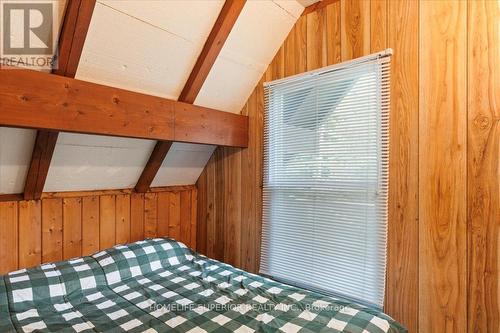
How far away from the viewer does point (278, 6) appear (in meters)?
2.02

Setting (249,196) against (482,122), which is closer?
(482,122)

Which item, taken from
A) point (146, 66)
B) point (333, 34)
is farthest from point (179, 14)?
point (333, 34)

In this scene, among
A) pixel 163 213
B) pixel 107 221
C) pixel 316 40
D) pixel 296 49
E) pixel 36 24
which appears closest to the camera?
pixel 36 24

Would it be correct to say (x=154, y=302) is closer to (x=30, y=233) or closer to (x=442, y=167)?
(x=30, y=233)

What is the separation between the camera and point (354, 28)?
190 centimetres

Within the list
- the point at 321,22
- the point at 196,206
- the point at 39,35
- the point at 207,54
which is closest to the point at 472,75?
the point at 321,22

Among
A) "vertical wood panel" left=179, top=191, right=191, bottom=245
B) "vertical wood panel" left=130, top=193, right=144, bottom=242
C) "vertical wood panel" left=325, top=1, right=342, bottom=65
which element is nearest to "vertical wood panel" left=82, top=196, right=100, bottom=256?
"vertical wood panel" left=130, top=193, right=144, bottom=242

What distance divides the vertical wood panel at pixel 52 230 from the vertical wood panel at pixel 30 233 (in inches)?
1.1

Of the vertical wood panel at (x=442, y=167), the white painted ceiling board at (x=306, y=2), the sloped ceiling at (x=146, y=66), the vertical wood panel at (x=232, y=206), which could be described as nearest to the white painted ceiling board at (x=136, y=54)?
the sloped ceiling at (x=146, y=66)

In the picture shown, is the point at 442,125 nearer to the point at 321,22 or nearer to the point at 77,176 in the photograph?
the point at 321,22

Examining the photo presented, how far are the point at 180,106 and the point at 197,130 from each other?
210 millimetres

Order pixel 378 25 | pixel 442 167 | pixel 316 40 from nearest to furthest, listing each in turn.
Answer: pixel 442 167 < pixel 378 25 < pixel 316 40

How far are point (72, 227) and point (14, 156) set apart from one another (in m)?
0.66

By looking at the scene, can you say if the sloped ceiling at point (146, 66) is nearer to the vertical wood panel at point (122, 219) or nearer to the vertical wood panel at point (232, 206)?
the vertical wood panel at point (122, 219)
